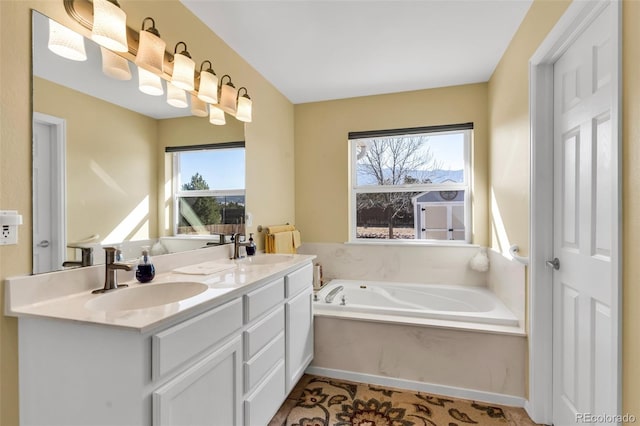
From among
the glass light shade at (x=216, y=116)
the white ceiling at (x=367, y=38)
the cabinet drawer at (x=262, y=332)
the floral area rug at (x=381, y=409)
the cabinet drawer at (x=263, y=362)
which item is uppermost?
the white ceiling at (x=367, y=38)

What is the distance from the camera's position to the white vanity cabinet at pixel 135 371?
2.99 ft

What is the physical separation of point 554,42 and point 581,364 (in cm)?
160

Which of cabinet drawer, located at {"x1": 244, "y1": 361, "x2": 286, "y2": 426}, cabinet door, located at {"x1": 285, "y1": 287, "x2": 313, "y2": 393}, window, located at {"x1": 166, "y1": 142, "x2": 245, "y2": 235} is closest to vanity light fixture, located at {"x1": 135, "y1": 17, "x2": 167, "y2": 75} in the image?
window, located at {"x1": 166, "y1": 142, "x2": 245, "y2": 235}

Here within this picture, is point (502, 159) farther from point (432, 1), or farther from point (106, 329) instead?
point (106, 329)

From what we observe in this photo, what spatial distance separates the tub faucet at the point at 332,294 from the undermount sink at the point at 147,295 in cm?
140

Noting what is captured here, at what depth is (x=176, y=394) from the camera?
40.1 inches

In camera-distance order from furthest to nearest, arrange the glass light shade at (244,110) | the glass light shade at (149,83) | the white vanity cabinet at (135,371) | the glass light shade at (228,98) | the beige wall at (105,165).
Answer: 1. the glass light shade at (244,110)
2. the glass light shade at (228,98)
3. the glass light shade at (149,83)
4. the beige wall at (105,165)
5. the white vanity cabinet at (135,371)

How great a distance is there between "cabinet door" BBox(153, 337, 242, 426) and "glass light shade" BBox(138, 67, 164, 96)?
1.35 metres

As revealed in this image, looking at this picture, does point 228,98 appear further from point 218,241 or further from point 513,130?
point 513,130

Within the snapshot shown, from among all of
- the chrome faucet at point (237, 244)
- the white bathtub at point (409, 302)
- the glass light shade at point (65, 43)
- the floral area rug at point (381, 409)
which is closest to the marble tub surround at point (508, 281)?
the white bathtub at point (409, 302)

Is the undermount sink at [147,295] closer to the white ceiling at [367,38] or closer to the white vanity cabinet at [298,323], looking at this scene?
the white vanity cabinet at [298,323]

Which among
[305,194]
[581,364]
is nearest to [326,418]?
[581,364]

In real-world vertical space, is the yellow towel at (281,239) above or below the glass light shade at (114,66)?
below

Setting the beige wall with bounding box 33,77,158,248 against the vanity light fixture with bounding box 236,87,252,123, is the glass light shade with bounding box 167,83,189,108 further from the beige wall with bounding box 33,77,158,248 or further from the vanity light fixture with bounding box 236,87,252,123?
the vanity light fixture with bounding box 236,87,252,123
